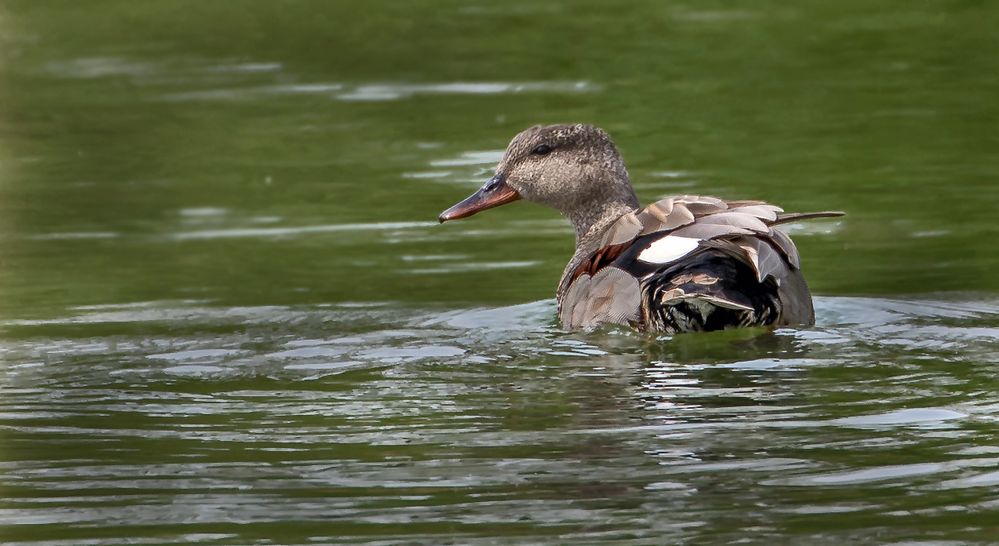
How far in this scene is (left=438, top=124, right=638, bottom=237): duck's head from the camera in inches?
435

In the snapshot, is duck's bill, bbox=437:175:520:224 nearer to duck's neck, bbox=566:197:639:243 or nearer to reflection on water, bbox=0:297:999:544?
duck's neck, bbox=566:197:639:243

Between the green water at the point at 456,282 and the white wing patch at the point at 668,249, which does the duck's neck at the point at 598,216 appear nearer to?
the green water at the point at 456,282

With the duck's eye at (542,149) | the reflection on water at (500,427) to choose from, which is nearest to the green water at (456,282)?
the reflection on water at (500,427)

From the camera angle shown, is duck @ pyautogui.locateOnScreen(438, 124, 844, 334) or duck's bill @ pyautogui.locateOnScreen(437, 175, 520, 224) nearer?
duck @ pyautogui.locateOnScreen(438, 124, 844, 334)

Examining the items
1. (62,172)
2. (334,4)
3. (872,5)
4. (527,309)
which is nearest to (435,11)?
(334,4)

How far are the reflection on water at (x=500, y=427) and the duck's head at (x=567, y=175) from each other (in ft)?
4.22

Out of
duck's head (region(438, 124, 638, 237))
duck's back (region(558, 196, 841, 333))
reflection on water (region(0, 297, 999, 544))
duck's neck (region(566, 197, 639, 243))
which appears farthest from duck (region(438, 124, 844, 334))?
duck's head (region(438, 124, 638, 237))

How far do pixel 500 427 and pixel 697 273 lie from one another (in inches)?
69.3

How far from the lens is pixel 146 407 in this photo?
7.98 metres

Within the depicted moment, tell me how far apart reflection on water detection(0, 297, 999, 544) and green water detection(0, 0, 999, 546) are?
0.02 m

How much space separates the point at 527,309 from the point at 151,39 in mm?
10803

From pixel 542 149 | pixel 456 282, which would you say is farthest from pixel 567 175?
pixel 456 282

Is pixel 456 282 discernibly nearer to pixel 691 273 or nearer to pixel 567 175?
pixel 567 175

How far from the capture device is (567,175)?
11055mm
